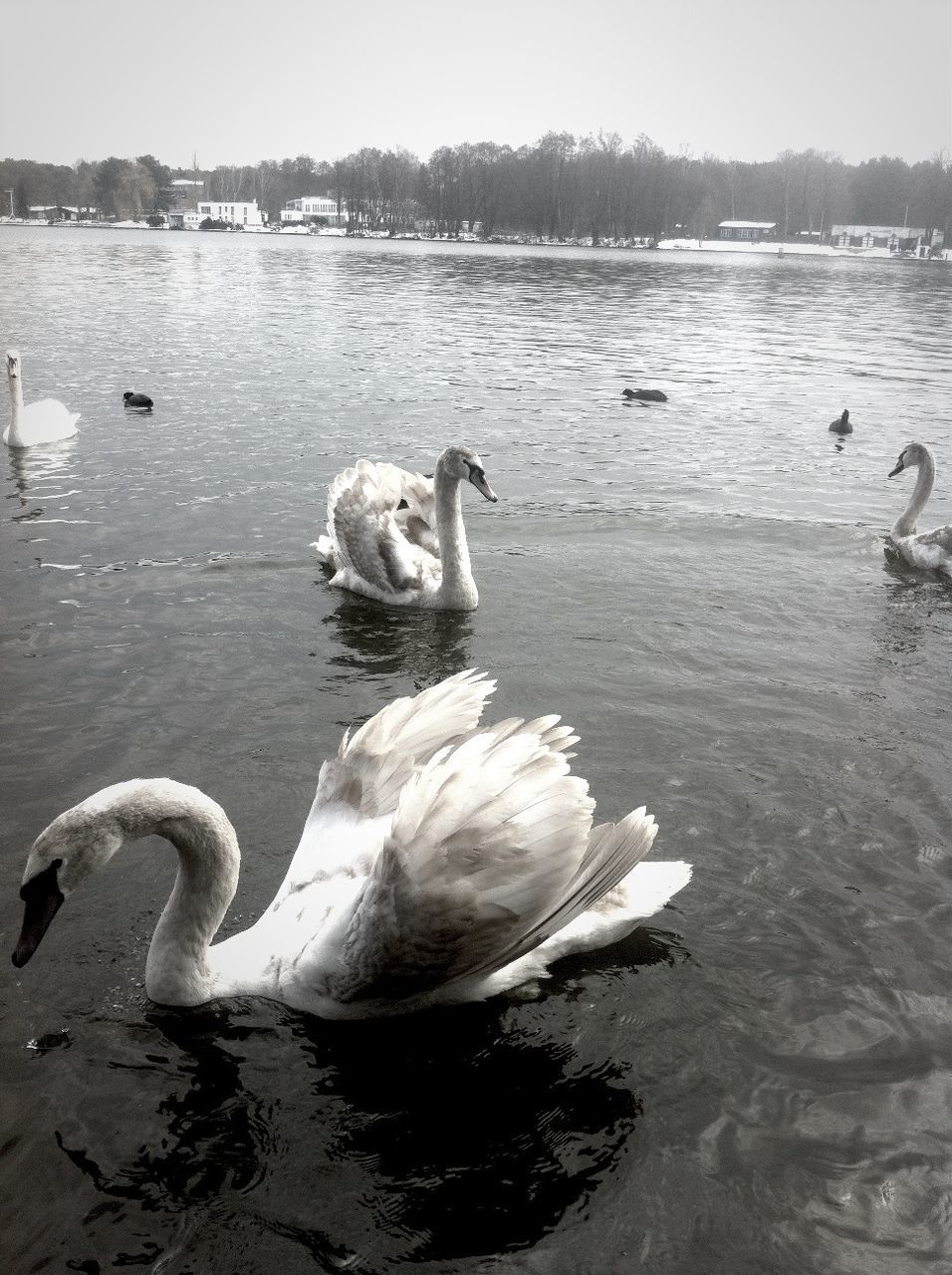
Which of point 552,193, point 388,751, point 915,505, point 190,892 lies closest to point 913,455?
point 915,505

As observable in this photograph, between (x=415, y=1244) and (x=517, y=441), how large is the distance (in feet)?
45.2

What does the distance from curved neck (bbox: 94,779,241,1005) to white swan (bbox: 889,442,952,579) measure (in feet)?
26.9

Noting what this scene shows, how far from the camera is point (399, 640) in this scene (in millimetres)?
9039

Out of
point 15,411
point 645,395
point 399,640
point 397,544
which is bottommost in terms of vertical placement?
point 399,640

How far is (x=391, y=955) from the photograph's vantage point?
4238mm

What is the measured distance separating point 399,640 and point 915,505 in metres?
5.97

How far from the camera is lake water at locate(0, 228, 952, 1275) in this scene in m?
3.90

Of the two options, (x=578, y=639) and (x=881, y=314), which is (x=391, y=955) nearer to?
(x=578, y=639)

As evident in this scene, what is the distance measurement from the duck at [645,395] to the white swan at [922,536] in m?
8.26

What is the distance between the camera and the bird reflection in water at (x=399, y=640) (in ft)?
27.6

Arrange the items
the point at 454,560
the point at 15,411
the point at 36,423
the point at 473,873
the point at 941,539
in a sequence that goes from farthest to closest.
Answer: the point at 15,411 → the point at 36,423 → the point at 941,539 → the point at 454,560 → the point at 473,873

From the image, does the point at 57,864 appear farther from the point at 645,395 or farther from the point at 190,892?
the point at 645,395

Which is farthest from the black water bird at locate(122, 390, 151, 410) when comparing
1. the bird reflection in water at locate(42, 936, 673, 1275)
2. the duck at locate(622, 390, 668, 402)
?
the bird reflection in water at locate(42, 936, 673, 1275)

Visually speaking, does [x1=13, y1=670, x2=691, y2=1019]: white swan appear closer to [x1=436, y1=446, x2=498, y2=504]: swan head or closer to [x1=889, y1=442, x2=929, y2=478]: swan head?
[x1=436, y1=446, x2=498, y2=504]: swan head
